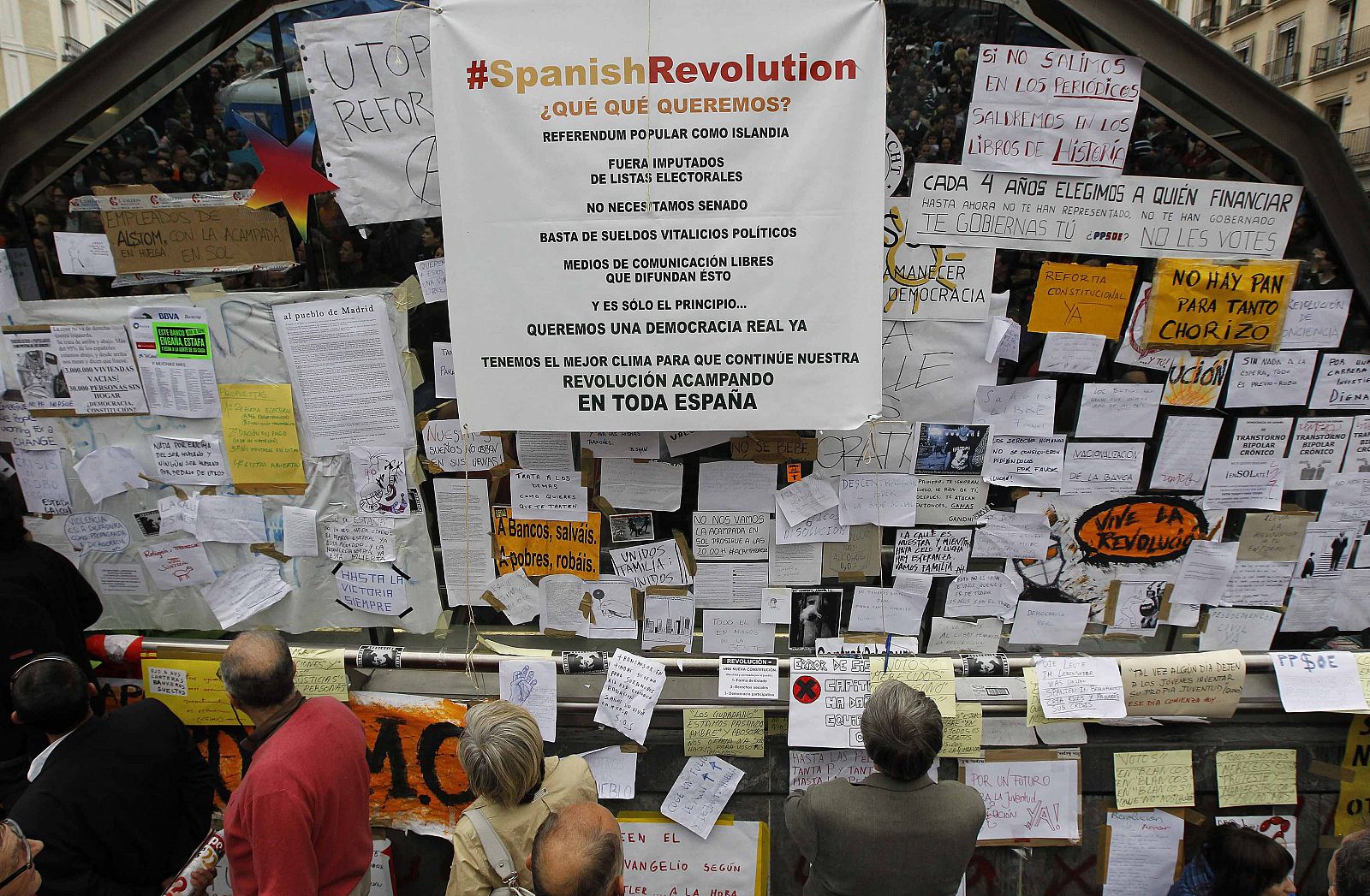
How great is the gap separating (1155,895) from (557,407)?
3.51m

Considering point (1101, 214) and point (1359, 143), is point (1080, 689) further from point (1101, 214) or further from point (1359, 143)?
point (1359, 143)

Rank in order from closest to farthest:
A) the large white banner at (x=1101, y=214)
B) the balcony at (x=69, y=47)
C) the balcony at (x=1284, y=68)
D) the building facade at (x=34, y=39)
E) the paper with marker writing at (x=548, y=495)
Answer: the large white banner at (x=1101, y=214), the paper with marker writing at (x=548, y=495), the building facade at (x=34, y=39), the balcony at (x=69, y=47), the balcony at (x=1284, y=68)

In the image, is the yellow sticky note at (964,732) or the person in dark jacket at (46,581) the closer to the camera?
the person in dark jacket at (46,581)

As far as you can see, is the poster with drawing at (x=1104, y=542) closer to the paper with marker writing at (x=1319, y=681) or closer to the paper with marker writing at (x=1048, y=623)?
the paper with marker writing at (x=1048, y=623)

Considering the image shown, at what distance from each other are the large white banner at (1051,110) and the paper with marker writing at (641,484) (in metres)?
1.67

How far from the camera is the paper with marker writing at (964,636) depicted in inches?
130

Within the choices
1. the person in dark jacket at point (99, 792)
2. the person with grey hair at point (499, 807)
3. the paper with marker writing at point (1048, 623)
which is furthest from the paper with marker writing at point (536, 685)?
the paper with marker writing at point (1048, 623)

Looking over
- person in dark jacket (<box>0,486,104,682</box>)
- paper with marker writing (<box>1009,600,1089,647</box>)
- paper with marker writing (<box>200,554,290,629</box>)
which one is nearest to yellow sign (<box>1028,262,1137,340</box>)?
paper with marker writing (<box>1009,600,1089,647</box>)

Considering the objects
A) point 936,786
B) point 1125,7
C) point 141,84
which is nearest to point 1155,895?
point 936,786

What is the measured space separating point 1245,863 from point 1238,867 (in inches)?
1.3

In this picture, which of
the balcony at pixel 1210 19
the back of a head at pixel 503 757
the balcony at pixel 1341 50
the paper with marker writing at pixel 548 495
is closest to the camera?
the back of a head at pixel 503 757

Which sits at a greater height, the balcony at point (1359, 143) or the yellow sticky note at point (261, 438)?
the balcony at point (1359, 143)

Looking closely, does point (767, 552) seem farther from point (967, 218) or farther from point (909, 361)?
point (967, 218)

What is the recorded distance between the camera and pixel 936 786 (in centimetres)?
243
